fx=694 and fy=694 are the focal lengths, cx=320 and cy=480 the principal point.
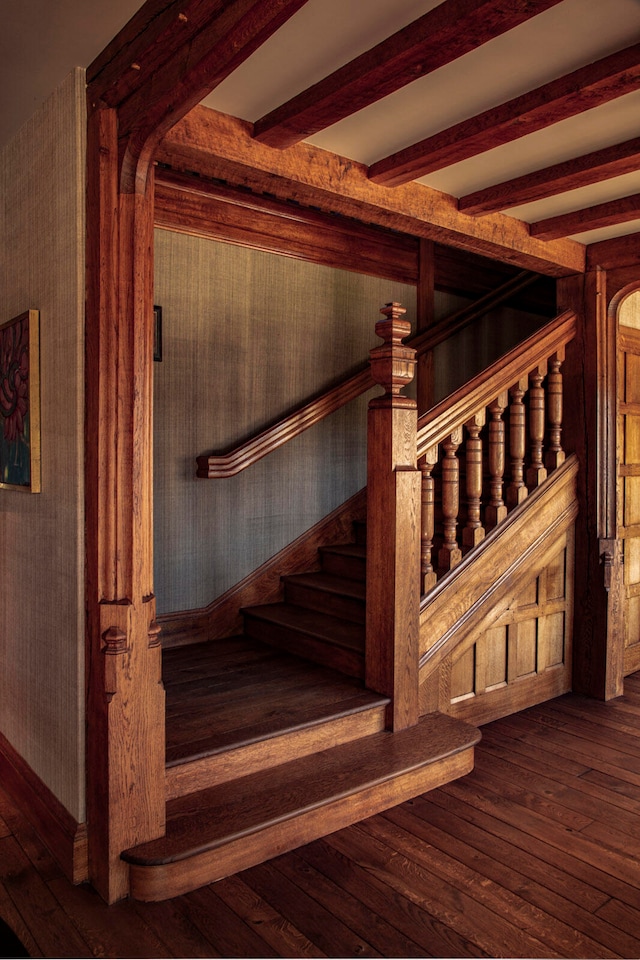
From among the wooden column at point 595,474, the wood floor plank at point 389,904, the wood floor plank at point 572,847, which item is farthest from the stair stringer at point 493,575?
the wood floor plank at point 389,904

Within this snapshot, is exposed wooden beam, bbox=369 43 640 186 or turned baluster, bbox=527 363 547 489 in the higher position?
exposed wooden beam, bbox=369 43 640 186

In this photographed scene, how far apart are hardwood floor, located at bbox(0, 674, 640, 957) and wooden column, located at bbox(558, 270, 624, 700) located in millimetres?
1211

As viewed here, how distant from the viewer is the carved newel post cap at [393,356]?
9.80ft

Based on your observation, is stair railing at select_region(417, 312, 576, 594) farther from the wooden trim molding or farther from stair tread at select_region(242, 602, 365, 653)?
the wooden trim molding

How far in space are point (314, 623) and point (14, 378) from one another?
1905 millimetres

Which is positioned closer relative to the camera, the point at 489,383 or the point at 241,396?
the point at 489,383

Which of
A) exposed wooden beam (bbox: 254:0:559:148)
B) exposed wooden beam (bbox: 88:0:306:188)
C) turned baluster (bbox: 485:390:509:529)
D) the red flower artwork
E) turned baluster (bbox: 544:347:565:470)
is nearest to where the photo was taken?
exposed wooden beam (bbox: 88:0:306:188)

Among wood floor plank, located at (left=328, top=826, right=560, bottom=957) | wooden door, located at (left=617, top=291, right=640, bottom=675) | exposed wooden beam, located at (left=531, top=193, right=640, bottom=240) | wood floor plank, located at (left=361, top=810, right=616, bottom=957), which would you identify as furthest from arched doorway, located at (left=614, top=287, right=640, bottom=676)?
wood floor plank, located at (left=328, top=826, right=560, bottom=957)

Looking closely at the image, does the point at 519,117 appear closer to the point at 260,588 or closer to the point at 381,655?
the point at 381,655

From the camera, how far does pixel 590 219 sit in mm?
3438

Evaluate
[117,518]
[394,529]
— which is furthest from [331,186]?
[117,518]

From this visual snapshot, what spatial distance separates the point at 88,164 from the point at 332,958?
8.14 feet

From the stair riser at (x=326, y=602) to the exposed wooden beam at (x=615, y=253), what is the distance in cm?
233

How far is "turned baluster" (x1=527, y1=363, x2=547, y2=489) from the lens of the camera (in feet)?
12.6
